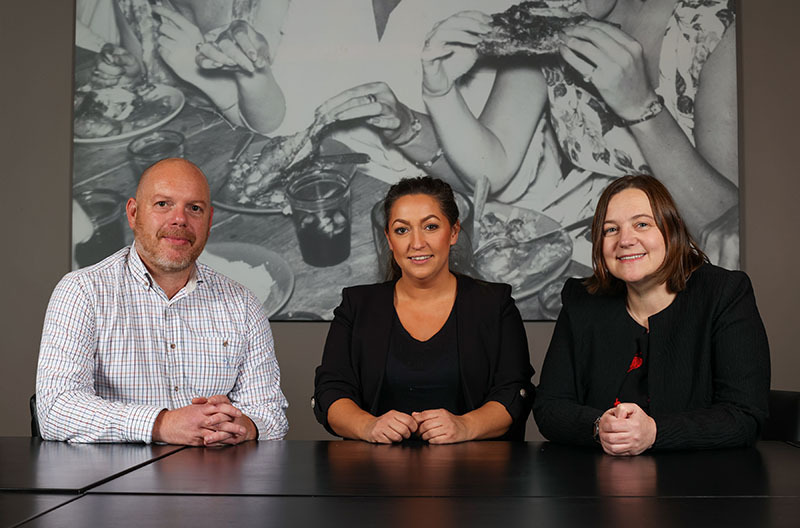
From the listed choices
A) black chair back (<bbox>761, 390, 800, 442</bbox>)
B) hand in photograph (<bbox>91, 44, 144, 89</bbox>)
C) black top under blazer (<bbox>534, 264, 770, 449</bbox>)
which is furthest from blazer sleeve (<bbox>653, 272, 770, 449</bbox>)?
hand in photograph (<bbox>91, 44, 144, 89</bbox>)

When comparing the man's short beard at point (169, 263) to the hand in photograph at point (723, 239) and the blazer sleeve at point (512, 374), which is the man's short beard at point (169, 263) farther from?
the hand in photograph at point (723, 239)

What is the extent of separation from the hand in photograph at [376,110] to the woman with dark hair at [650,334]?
1.51 meters

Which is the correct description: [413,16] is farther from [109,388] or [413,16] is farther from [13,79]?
[109,388]

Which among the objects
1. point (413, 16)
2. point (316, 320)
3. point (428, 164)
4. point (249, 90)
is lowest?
point (316, 320)

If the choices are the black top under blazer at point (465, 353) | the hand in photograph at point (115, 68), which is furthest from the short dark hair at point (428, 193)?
the hand in photograph at point (115, 68)

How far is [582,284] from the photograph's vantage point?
2354 millimetres

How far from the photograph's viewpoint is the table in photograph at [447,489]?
116cm

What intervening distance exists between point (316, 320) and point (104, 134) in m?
1.25

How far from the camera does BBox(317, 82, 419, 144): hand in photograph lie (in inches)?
142

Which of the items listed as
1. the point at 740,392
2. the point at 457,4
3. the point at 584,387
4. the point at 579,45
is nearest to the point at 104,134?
the point at 457,4

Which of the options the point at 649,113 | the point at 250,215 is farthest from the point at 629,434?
the point at 250,215

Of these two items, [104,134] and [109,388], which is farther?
[104,134]

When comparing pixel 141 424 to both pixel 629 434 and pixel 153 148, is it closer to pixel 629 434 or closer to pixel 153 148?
pixel 629 434

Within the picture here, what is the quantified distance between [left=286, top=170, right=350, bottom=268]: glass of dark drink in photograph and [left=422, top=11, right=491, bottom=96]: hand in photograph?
22.6 inches
